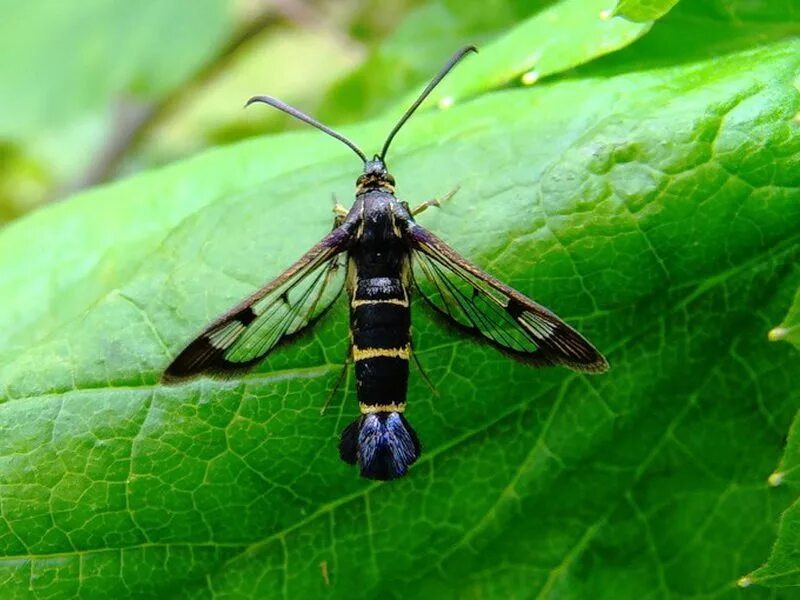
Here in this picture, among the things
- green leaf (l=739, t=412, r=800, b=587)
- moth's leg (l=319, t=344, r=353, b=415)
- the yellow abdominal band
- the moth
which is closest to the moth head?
the moth

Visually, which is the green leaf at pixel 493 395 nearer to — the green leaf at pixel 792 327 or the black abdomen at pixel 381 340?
the black abdomen at pixel 381 340

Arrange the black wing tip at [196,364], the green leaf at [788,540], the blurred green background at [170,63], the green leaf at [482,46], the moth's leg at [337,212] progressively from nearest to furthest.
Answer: the green leaf at [788,540] → the black wing tip at [196,364] → the green leaf at [482,46] → the moth's leg at [337,212] → the blurred green background at [170,63]

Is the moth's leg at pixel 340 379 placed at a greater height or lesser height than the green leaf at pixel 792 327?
greater

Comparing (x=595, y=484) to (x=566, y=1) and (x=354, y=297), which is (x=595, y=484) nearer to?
(x=354, y=297)

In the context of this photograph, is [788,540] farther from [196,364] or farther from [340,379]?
[196,364]

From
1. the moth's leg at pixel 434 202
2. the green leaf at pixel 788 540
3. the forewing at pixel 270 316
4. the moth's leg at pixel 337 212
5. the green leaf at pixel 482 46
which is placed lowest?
the green leaf at pixel 788 540

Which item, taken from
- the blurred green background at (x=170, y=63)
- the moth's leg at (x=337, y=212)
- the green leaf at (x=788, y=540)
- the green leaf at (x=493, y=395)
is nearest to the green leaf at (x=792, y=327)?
the green leaf at (x=788, y=540)

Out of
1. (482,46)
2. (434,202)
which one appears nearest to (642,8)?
(434,202)
